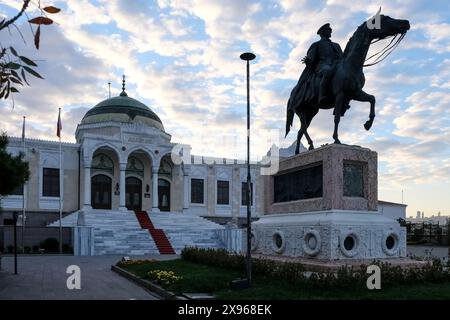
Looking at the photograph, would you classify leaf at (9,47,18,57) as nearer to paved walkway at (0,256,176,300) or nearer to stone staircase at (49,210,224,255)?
paved walkway at (0,256,176,300)

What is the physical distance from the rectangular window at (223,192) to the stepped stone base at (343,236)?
2937 cm

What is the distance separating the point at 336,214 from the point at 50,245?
22.4 meters

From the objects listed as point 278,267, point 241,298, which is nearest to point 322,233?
point 278,267

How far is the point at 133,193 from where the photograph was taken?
131 ft

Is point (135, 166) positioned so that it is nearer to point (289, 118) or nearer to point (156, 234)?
point (156, 234)

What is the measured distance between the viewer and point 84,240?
93.9 ft

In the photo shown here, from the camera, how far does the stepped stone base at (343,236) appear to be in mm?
12438

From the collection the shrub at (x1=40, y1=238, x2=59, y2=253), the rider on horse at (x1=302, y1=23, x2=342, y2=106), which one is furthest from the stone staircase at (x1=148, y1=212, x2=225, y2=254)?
the rider on horse at (x1=302, y1=23, x2=342, y2=106)

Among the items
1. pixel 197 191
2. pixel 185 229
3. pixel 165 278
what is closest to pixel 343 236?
pixel 165 278

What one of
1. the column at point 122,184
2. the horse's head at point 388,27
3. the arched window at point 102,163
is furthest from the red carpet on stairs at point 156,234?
the horse's head at point 388,27

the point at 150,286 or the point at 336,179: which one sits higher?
the point at 336,179

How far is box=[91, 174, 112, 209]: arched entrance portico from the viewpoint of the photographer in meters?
37.9

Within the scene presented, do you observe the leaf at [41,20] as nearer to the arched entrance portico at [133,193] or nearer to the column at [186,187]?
the arched entrance portico at [133,193]
